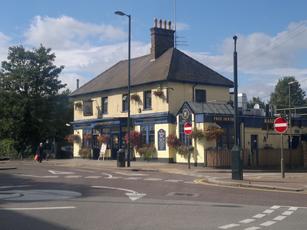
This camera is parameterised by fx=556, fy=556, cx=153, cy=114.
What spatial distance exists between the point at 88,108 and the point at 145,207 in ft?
121

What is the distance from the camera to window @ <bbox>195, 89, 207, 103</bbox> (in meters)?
43.3

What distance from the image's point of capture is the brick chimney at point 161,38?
46.2m

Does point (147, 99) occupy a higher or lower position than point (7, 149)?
higher

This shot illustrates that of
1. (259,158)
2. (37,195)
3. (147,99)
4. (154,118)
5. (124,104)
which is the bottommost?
(37,195)

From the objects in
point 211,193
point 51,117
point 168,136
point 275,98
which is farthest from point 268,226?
point 275,98

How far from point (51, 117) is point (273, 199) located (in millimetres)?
44414

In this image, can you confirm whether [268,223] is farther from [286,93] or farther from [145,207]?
[286,93]

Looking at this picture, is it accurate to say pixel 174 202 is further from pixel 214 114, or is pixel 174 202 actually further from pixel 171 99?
pixel 171 99

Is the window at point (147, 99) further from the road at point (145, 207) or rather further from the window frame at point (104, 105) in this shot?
the road at point (145, 207)

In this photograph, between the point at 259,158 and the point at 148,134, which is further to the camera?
the point at 148,134

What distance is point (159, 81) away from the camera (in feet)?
137

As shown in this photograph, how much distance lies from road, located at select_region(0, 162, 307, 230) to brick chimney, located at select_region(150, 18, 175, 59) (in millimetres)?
26836

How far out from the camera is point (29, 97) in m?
57.0

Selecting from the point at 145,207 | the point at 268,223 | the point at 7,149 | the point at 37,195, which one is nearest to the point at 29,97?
the point at 7,149
